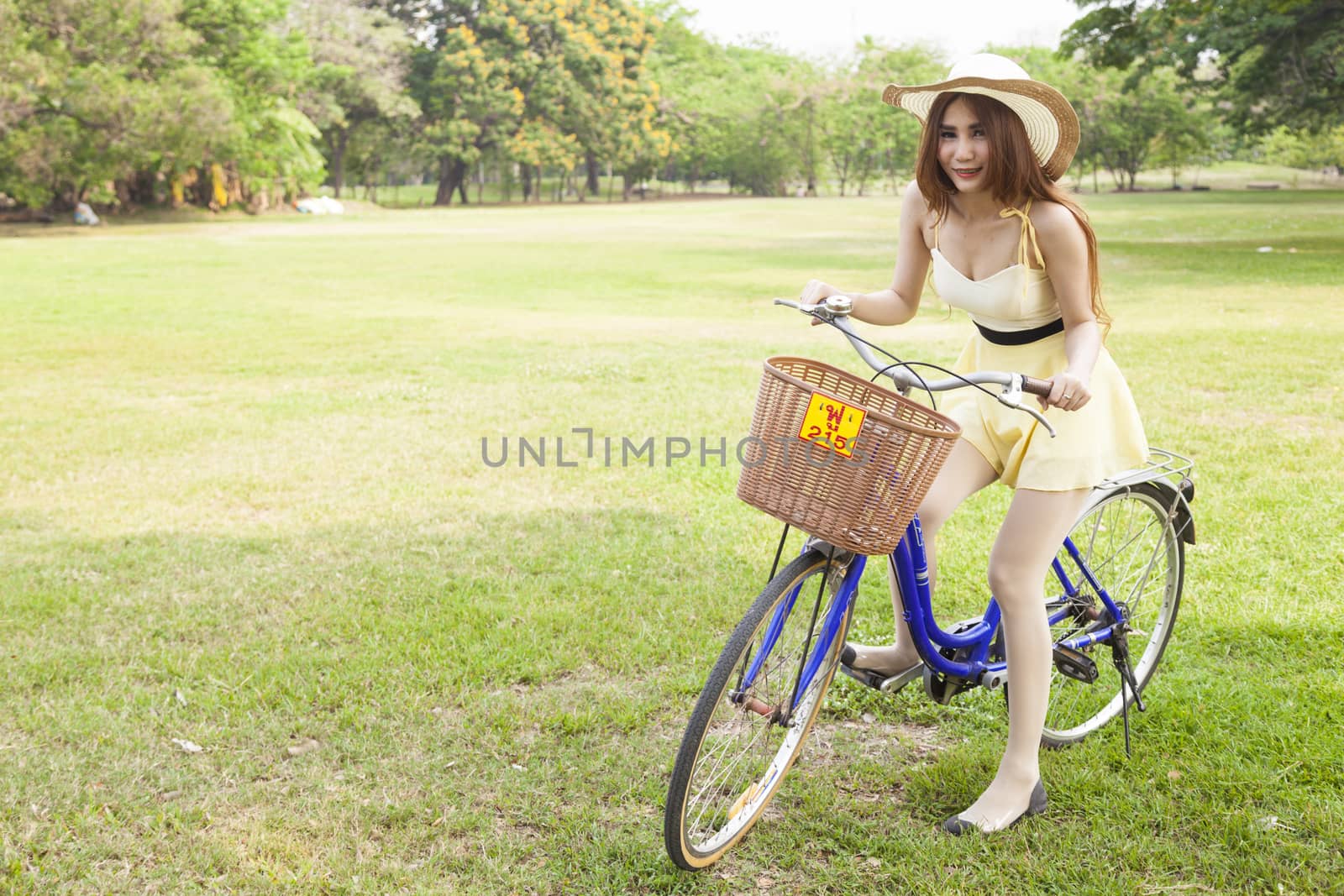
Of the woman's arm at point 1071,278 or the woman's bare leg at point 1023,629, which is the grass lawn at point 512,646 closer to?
the woman's bare leg at point 1023,629

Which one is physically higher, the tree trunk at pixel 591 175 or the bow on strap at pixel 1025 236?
the tree trunk at pixel 591 175

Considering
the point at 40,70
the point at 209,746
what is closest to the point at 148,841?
the point at 209,746

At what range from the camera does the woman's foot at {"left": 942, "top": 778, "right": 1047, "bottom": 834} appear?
9.76 feet

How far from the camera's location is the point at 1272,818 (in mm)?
2994

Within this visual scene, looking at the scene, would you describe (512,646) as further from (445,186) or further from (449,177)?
(445,186)

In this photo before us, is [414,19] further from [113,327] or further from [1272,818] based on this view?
[1272,818]

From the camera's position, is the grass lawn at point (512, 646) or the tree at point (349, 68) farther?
the tree at point (349, 68)

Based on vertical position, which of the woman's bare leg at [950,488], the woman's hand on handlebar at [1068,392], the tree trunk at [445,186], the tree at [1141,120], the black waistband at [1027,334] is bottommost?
the woman's bare leg at [950,488]

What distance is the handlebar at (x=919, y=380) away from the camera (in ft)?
8.07

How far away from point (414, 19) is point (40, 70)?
2820cm

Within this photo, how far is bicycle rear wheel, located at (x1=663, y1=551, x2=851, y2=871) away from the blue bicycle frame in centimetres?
1

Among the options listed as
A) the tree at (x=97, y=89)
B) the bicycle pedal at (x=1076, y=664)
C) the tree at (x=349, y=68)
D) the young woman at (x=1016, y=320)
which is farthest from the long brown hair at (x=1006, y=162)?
the tree at (x=349, y=68)

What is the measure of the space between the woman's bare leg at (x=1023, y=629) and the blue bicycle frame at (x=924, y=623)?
0.17m

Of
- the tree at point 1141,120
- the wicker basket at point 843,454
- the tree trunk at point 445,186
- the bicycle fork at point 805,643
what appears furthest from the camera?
the tree at point 1141,120
